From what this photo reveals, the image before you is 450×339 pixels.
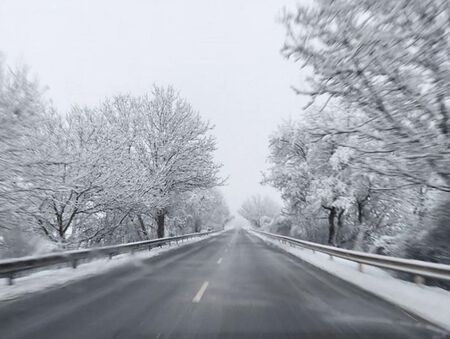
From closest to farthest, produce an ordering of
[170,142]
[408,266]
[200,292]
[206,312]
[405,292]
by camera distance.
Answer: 1. [206,312]
2. [405,292]
3. [408,266]
4. [200,292]
5. [170,142]

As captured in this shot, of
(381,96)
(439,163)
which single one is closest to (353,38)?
(381,96)

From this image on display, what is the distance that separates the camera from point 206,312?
686cm

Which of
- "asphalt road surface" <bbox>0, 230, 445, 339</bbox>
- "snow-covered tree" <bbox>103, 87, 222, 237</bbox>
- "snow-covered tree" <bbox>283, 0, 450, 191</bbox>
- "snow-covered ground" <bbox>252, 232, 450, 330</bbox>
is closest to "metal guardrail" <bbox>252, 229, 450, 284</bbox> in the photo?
"snow-covered ground" <bbox>252, 232, 450, 330</bbox>

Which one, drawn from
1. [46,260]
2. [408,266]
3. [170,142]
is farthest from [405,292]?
[170,142]

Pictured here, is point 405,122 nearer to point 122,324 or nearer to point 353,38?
point 353,38

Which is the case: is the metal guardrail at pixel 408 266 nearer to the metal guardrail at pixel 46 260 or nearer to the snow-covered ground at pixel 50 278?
the snow-covered ground at pixel 50 278

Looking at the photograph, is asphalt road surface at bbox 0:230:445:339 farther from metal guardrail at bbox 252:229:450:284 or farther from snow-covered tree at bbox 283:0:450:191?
snow-covered tree at bbox 283:0:450:191

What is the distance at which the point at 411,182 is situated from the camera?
1058cm

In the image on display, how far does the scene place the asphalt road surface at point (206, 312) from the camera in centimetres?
561

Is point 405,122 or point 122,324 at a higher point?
point 405,122

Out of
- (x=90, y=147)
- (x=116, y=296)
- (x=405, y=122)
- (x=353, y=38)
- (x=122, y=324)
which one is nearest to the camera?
(x=122, y=324)

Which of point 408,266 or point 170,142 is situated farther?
point 170,142

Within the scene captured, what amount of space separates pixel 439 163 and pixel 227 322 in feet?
21.5

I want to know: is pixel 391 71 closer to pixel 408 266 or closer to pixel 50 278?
pixel 408 266
